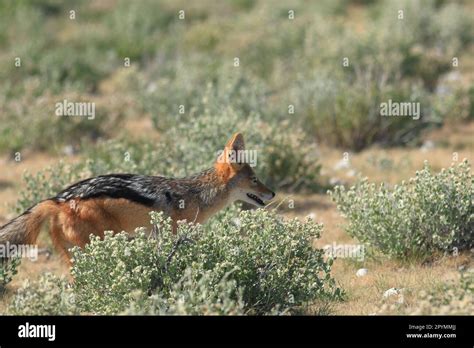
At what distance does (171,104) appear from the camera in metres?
15.2

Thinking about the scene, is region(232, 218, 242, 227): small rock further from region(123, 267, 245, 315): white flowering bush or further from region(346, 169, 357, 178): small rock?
region(346, 169, 357, 178): small rock

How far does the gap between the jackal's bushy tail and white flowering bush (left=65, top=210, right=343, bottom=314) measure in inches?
28.3

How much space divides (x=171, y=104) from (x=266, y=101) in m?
1.62

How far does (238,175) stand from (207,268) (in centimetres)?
219

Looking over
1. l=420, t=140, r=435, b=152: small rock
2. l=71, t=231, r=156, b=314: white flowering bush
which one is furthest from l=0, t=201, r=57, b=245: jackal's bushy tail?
l=420, t=140, r=435, b=152: small rock

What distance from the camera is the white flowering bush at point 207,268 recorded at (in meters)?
6.55

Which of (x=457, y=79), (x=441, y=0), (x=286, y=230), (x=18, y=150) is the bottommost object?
(x=286, y=230)

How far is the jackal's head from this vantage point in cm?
896

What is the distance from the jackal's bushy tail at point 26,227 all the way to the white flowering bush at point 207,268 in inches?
28.3

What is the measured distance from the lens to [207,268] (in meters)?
6.96

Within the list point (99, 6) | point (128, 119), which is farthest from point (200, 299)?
point (99, 6)

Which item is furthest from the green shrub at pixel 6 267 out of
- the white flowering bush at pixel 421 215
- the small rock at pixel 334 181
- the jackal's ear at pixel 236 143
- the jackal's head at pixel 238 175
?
the small rock at pixel 334 181
